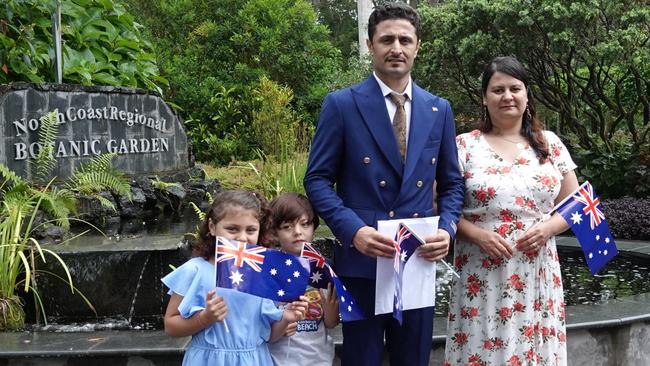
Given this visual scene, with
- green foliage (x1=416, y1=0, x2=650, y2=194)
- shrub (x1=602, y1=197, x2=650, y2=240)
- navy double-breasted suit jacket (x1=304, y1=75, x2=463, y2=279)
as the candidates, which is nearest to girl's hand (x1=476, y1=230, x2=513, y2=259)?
navy double-breasted suit jacket (x1=304, y1=75, x2=463, y2=279)

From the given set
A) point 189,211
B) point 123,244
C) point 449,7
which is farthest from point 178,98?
point 123,244

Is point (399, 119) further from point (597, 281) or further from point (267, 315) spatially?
point (597, 281)

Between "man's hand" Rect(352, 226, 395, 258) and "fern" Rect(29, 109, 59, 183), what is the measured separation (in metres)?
4.57

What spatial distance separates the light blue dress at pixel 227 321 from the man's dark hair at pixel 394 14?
102 cm

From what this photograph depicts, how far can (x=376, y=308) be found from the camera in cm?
250

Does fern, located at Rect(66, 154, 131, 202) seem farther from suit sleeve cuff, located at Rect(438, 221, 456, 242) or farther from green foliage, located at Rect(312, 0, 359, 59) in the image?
green foliage, located at Rect(312, 0, 359, 59)

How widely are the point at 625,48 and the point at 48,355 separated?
27.5 feet

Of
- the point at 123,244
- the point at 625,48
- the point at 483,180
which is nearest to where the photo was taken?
the point at 483,180

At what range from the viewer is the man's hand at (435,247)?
255 cm

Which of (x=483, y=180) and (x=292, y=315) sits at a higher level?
(x=483, y=180)

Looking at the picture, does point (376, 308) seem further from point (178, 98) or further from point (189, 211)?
point (178, 98)

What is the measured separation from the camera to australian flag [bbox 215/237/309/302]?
2381 mm

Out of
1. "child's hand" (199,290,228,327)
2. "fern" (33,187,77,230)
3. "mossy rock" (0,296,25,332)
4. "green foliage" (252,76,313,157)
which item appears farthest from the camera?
"green foliage" (252,76,313,157)

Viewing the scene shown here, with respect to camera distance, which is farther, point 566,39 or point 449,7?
point 449,7
